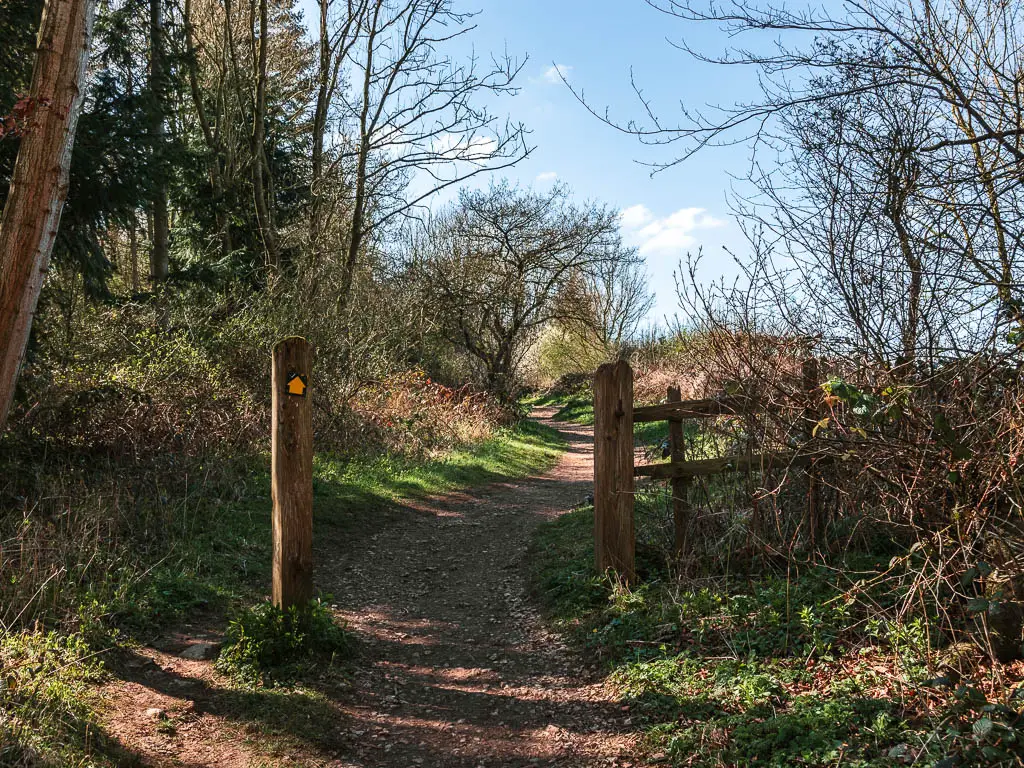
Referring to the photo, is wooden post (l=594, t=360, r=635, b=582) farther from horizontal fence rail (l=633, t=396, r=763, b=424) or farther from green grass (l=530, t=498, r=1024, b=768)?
green grass (l=530, t=498, r=1024, b=768)

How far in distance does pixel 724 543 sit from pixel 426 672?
2668mm

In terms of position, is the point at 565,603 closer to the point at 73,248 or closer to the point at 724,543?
the point at 724,543

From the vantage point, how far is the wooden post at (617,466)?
617 cm

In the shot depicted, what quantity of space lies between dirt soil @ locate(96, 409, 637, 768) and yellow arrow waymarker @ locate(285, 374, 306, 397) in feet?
6.66

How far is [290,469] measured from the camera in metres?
5.25

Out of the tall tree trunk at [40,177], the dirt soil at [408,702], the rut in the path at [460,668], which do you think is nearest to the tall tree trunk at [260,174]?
the tall tree trunk at [40,177]

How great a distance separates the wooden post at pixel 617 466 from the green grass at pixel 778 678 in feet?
0.98

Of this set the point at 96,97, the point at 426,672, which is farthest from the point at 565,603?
the point at 96,97

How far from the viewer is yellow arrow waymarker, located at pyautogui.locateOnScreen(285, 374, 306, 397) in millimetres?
5242

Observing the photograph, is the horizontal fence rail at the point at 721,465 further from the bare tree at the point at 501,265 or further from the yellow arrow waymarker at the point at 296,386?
the bare tree at the point at 501,265

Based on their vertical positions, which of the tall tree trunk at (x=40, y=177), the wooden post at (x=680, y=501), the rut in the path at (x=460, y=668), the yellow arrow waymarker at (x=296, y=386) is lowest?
the rut in the path at (x=460, y=668)

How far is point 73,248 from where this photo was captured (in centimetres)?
825

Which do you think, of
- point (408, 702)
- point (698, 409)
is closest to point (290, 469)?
point (408, 702)

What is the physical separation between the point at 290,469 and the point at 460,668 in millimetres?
2015
